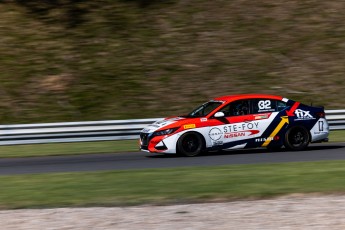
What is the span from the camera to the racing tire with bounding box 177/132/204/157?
1493 cm

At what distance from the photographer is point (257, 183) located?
10.1m

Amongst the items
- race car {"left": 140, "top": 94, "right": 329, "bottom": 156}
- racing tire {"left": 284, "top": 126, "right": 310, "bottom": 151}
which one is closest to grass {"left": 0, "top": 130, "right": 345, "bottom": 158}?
race car {"left": 140, "top": 94, "right": 329, "bottom": 156}

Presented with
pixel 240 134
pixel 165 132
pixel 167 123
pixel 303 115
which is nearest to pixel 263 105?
pixel 240 134

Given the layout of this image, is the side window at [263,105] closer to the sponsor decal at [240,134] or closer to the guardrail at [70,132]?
the sponsor decal at [240,134]

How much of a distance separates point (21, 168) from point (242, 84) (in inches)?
480

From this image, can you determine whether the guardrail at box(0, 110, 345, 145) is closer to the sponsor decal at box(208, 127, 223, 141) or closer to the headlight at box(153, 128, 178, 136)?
the headlight at box(153, 128, 178, 136)

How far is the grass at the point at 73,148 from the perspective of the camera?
16734 millimetres

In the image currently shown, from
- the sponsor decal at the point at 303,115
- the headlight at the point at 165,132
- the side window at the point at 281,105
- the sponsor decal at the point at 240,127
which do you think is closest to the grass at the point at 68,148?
the headlight at the point at 165,132

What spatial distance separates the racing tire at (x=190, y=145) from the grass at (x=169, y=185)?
260 cm

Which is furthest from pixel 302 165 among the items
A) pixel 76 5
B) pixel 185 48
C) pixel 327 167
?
pixel 76 5

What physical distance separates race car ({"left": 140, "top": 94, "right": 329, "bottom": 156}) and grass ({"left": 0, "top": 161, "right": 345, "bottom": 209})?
2.66m

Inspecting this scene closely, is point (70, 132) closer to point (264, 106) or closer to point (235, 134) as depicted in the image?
point (235, 134)

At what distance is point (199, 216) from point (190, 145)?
286 inches

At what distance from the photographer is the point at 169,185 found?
1014cm
